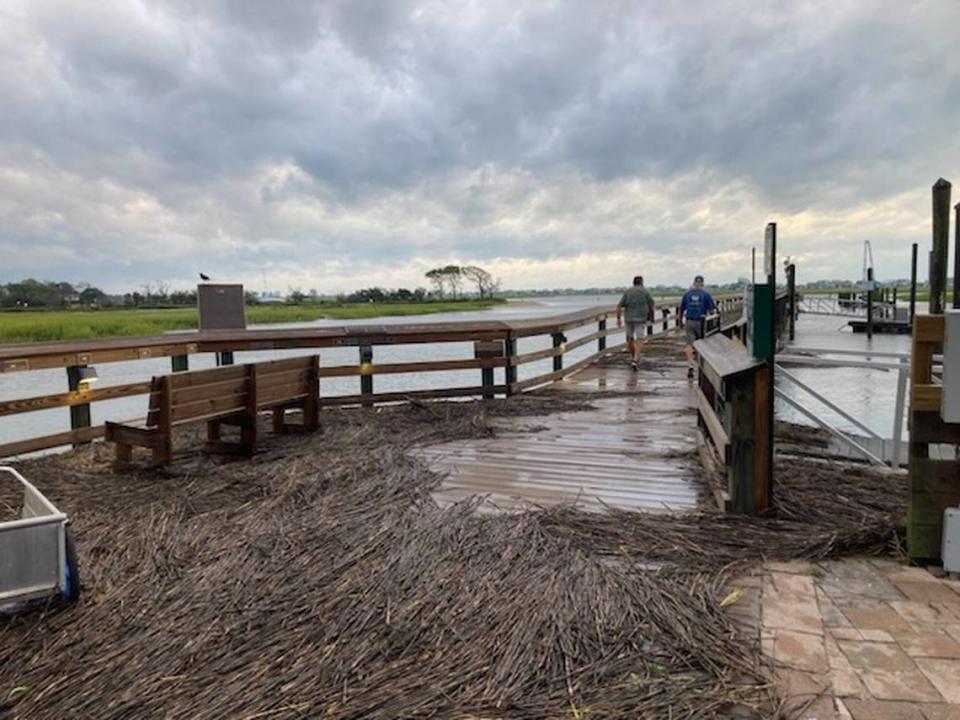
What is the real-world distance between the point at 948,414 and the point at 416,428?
4275 millimetres

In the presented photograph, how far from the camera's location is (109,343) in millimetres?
5738

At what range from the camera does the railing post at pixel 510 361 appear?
793 centimetres

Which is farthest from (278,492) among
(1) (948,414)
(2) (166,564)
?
(1) (948,414)

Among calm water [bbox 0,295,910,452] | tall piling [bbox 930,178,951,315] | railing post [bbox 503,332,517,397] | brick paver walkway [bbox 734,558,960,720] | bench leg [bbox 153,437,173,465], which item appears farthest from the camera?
calm water [bbox 0,295,910,452]

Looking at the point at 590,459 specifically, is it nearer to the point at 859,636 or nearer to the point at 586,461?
the point at 586,461

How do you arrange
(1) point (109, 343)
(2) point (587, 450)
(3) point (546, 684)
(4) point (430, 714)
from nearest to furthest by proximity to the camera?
(4) point (430, 714) → (3) point (546, 684) → (2) point (587, 450) → (1) point (109, 343)

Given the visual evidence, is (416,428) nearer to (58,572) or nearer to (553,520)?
(553,520)

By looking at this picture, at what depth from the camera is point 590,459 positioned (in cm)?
510

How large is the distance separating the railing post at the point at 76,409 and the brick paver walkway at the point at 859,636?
17.2 ft

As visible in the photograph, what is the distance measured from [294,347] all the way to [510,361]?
253cm

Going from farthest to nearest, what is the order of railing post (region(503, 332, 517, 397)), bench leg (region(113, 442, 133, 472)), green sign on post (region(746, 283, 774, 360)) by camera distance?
railing post (region(503, 332, 517, 397)) → bench leg (region(113, 442, 133, 472)) → green sign on post (region(746, 283, 774, 360))

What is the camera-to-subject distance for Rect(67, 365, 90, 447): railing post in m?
5.43

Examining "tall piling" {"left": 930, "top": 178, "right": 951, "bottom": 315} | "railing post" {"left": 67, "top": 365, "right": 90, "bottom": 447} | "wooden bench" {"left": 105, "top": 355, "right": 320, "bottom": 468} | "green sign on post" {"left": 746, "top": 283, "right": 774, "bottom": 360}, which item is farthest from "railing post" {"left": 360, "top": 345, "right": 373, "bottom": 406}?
"tall piling" {"left": 930, "top": 178, "right": 951, "bottom": 315}

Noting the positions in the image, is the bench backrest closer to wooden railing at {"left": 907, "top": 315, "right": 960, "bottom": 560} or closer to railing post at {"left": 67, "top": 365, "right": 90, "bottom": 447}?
railing post at {"left": 67, "top": 365, "right": 90, "bottom": 447}
